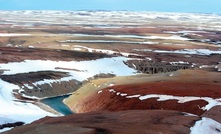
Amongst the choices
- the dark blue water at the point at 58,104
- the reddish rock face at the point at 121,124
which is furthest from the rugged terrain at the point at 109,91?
the dark blue water at the point at 58,104

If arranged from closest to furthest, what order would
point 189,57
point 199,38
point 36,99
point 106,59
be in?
point 36,99 < point 106,59 < point 189,57 < point 199,38

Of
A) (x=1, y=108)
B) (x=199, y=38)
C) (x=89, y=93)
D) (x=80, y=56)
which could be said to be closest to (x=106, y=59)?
(x=80, y=56)

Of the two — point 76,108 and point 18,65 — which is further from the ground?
point 18,65

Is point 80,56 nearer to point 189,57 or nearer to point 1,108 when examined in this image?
point 189,57

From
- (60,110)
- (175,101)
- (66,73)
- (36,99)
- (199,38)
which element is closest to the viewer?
(175,101)

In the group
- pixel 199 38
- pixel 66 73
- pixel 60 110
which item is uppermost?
pixel 199 38
